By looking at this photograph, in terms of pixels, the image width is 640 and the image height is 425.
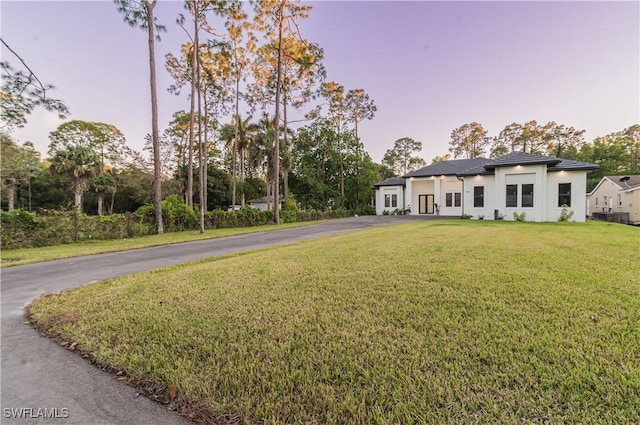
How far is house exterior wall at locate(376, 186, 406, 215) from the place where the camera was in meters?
28.2

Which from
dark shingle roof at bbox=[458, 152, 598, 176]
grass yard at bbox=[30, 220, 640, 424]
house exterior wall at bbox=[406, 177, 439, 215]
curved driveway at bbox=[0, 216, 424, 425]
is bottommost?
curved driveway at bbox=[0, 216, 424, 425]

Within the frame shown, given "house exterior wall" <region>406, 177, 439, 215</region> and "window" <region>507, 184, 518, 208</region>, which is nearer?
"window" <region>507, 184, 518, 208</region>

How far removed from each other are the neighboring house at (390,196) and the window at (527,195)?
37.0 ft

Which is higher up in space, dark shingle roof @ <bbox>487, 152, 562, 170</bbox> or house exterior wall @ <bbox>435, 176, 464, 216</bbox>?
dark shingle roof @ <bbox>487, 152, 562, 170</bbox>

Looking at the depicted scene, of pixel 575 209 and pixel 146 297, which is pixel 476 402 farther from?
pixel 575 209

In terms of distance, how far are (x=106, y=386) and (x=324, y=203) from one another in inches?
1148

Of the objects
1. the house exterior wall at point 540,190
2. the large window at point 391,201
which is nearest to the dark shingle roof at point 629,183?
the house exterior wall at point 540,190

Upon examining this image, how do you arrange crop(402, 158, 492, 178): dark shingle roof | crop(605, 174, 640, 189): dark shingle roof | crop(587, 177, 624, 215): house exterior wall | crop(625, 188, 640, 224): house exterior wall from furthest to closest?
crop(587, 177, 624, 215): house exterior wall < crop(402, 158, 492, 178): dark shingle roof < crop(605, 174, 640, 189): dark shingle roof < crop(625, 188, 640, 224): house exterior wall

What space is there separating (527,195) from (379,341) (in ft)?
64.0

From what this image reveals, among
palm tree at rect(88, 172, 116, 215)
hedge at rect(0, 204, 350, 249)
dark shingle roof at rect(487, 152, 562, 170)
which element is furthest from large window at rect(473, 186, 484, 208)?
palm tree at rect(88, 172, 116, 215)

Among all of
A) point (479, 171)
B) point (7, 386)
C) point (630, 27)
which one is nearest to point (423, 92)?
point (479, 171)

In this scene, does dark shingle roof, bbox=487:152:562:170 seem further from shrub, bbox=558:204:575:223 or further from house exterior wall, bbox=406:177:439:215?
house exterior wall, bbox=406:177:439:215

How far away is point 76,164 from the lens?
76.7 ft

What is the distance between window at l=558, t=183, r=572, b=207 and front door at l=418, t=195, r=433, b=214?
10.9 metres
